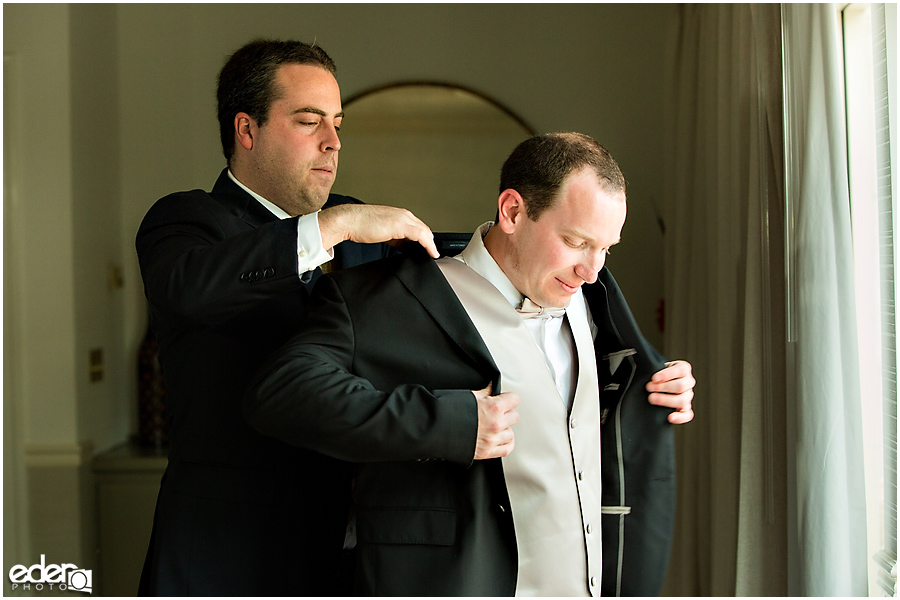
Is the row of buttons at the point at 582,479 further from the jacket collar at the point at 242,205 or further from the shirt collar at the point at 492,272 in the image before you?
the jacket collar at the point at 242,205

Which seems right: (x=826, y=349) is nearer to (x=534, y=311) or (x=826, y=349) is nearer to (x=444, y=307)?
(x=534, y=311)

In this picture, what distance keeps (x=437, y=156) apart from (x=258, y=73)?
4.91 ft

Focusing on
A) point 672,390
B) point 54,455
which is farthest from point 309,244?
point 54,455

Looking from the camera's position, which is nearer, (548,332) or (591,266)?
(591,266)

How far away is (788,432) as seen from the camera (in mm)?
1766

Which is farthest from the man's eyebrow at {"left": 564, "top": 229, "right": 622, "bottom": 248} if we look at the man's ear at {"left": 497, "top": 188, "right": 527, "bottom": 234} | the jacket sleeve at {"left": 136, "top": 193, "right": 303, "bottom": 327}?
the jacket sleeve at {"left": 136, "top": 193, "right": 303, "bottom": 327}

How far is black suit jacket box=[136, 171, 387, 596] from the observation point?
1.47 metres

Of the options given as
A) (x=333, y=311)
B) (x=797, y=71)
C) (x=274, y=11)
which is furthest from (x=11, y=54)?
(x=797, y=71)

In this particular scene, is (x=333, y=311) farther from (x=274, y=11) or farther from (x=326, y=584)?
(x=274, y=11)

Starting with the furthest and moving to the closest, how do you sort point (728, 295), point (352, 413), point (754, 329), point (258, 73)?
point (728, 295)
point (754, 329)
point (258, 73)
point (352, 413)

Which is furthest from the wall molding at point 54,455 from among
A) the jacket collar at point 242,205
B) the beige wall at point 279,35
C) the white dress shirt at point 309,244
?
the white dress shirt at point 309,244

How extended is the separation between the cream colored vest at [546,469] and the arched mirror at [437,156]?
1672 mm

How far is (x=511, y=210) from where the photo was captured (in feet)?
4.54

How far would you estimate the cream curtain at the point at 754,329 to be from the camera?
160cm
